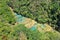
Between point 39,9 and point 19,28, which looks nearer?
point 19,28

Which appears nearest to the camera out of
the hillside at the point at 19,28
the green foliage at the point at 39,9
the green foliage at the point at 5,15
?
the hillside at the point at 19,28

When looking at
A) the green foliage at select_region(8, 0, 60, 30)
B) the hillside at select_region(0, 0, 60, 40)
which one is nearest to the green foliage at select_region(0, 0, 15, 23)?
the hillside at select_region(0, 0, 60, 40)

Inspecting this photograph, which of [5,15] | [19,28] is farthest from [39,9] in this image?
[19,28]

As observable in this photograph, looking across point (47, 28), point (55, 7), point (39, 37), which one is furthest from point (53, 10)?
point (39, 37)

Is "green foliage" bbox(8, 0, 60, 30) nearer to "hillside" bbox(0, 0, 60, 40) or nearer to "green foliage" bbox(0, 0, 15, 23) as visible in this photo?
"hillside" bbox(0, 0, 60, 40)

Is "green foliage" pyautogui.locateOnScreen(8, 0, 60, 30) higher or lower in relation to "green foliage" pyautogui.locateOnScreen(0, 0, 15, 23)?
lower

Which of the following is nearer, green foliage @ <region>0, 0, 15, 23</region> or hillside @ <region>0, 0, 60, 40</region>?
hillside @ <region>0, 0, 60, 40</region>

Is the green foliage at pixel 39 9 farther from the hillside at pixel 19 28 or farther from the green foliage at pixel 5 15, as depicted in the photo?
the green foliage at pixel 5 15

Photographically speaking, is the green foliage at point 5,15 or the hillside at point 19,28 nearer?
the hillside at point 19,28

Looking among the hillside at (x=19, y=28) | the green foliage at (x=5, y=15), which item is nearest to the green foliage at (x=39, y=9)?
the hillside at (x=19, y=28)

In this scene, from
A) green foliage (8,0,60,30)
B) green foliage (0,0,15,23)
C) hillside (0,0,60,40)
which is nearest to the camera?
hillside (0,0,60,40)

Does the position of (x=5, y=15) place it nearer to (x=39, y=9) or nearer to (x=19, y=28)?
(x=19, y=28)
